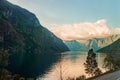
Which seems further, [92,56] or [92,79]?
[92,56]

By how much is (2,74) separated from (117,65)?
79028 mm

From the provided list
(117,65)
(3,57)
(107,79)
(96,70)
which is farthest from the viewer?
(96,70)

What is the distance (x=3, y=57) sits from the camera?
41500mm

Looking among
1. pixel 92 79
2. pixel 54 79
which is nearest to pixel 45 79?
pixel 54 79

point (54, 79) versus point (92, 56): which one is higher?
point (92, 56)

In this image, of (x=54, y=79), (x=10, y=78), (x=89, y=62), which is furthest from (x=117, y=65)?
(x=10, y=78)

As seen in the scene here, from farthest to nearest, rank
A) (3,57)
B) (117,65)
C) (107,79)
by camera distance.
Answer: (117,65)
(3,57)
(107,79)

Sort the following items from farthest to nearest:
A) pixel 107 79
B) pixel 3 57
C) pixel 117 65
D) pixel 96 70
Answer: pixel 96 70 < pixel 117 65 < pixel 3 57 < pixel 107 79

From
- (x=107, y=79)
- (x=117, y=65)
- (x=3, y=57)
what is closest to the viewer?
(x=107, y=79)

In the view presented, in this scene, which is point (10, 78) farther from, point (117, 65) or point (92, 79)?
point (117, 65)

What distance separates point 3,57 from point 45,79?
8746cm

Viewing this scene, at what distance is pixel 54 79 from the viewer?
12400 centimetres

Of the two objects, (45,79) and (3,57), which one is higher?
(3,57)

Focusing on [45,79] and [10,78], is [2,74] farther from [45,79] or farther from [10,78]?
[45,79]
